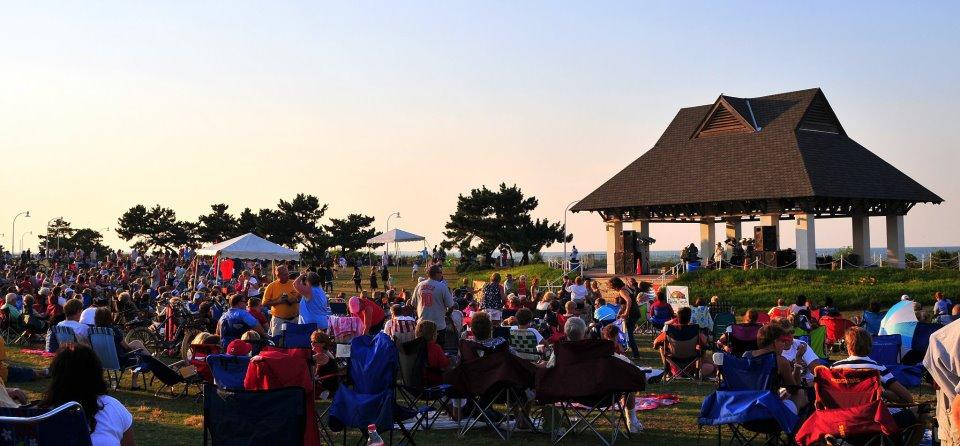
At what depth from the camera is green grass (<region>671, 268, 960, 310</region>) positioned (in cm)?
2858

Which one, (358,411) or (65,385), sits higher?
(65,385)

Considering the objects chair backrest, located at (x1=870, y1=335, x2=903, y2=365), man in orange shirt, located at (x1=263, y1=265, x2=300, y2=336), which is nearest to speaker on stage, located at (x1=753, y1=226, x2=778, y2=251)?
chair backrest, located at (x1=870, y1=335, x2=903, y2=365)

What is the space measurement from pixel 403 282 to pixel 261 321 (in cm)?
3085

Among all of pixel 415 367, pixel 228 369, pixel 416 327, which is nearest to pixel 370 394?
pixel 415 367

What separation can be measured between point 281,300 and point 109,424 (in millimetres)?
8197

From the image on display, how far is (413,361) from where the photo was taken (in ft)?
29.9

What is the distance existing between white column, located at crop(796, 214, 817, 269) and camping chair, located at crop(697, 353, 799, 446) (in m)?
27.1

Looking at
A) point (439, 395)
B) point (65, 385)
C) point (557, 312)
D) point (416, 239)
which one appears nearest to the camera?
point (65, 385)

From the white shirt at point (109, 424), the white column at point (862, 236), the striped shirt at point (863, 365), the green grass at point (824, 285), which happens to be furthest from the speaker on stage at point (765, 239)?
the white shirt at point (109, 424)

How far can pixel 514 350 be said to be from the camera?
10148mm

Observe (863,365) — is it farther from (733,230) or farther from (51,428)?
(733,230)

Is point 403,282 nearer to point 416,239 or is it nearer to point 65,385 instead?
point 416,239

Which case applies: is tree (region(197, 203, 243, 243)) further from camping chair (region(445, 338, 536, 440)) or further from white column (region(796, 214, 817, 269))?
camping chair (region(445, 338, 536, 440))

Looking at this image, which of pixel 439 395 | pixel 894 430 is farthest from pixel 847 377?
pixel 439 395
